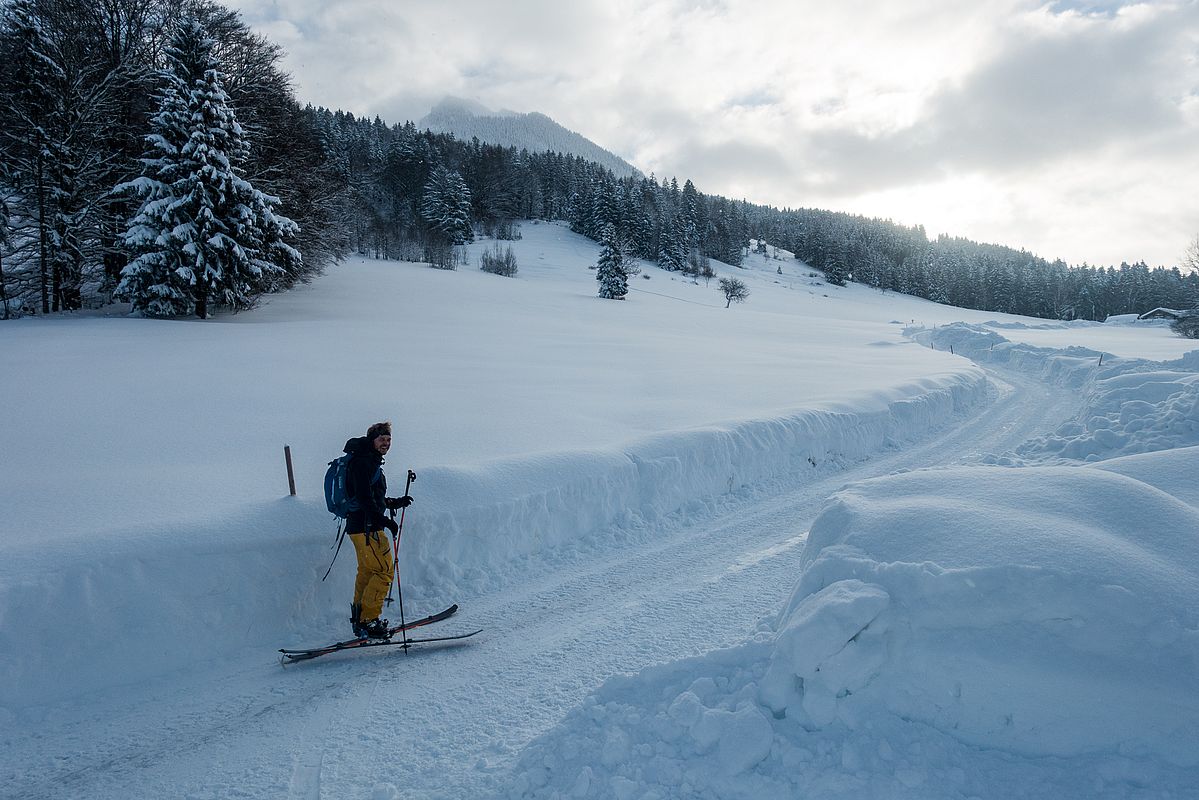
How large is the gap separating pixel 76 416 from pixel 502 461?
7024mm

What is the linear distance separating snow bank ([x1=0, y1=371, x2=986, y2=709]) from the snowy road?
0.35 m

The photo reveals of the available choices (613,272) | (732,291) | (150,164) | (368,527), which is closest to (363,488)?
(368,527)

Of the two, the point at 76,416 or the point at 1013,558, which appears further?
the point at 76,416

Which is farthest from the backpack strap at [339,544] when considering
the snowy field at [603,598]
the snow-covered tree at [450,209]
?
the snow-covered tree at [450,209]

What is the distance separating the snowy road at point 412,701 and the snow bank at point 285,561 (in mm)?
349

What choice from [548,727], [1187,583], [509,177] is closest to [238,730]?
[548,727]

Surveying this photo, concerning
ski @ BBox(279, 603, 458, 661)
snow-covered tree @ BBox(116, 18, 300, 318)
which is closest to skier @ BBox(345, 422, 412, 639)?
ski @ BBox(279, 603, 458, 661)

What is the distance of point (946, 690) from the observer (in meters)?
3.31

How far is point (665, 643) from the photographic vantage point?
4.74 m

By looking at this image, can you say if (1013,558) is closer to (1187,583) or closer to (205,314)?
(1187,583)

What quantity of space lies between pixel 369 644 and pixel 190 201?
19009 mm

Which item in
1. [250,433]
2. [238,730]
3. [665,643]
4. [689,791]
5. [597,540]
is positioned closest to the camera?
[689,791]

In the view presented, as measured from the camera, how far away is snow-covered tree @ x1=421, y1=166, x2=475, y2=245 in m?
63.6

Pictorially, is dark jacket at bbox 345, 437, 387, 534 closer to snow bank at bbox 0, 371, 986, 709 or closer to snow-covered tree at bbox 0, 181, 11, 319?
snow bank at bbox 0, 371, 986, 709
